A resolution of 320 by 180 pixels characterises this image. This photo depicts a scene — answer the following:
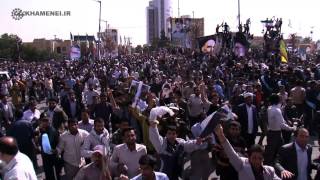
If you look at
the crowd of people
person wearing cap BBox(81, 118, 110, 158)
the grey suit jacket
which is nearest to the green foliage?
the crowd of people

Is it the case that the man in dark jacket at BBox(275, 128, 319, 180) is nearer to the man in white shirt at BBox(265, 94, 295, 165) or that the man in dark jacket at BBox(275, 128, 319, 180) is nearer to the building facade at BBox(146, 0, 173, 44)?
the man in white shirt at BBox(265, 94, 295, 165)

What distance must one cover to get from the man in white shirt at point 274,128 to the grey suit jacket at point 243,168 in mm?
4128

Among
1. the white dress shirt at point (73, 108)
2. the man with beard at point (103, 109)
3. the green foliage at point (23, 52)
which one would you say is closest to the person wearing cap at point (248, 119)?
the man with beard at point (103, 109)

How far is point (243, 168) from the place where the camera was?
5.46m

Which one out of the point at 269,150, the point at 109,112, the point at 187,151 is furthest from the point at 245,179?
the point at 109,112

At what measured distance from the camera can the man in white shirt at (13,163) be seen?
4812 millimetres

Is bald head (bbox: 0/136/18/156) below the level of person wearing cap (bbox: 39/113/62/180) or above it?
above

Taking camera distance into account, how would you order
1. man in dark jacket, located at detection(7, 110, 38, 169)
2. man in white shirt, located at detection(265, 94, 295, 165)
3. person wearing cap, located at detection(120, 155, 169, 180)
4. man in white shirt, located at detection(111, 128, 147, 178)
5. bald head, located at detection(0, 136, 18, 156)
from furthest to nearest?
man in white shirt, located at detection(265, 94, 295, 165) < man in dark jacket, located at detection(7, 110, 38, 169) < man in white shirt, located at detection(111, 128, 147, 178) < person wearing cap, located at detection(120, 155, 169, 180) < bald head, located at detection(0, 136, 18, 156)

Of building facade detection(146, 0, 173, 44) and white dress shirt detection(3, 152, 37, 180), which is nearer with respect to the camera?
white dress shirt detection(3, 152, 37, 180)

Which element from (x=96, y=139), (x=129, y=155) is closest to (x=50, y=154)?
(x=96, y=139)

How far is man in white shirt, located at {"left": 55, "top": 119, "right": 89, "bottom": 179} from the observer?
316 inches

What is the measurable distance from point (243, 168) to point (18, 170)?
2.20m

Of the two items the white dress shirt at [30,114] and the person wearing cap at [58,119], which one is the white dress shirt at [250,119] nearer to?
the person wearing cap at [58,119]

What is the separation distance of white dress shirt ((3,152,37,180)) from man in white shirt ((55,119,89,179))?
3.04 m
